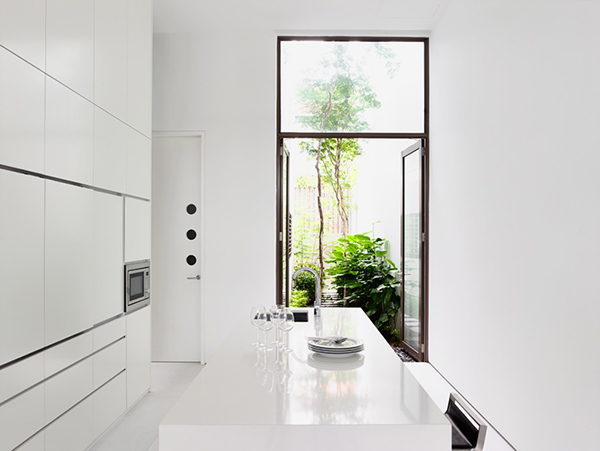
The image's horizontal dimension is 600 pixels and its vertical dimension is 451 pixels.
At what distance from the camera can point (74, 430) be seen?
7.84 feet

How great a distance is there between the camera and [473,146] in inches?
131

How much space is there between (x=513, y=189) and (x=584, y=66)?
81 centimetres

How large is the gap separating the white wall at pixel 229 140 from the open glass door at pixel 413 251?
4.73 feet

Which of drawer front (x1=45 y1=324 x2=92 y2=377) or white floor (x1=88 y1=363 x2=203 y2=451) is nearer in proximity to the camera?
drawer front (x1=45 y1=324 x2=92 y2=377)

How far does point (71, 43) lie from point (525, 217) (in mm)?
2534

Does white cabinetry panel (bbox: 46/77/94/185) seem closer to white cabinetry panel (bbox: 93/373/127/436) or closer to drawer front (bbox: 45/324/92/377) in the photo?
drawer front (bbox: 45/324/92/377)

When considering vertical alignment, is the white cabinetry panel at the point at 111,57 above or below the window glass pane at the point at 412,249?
above

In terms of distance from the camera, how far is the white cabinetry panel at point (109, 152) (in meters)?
2.65

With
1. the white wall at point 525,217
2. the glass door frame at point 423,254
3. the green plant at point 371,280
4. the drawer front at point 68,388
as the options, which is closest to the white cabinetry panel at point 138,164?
the drawer front at point 68,388

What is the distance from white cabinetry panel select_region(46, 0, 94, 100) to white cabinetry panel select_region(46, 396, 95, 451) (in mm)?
1655

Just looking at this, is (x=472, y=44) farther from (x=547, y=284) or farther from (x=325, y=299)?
(x=325, y=299)

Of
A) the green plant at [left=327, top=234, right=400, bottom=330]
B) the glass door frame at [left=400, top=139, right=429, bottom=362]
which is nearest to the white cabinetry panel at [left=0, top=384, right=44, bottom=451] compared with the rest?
the glass door frame at [left=400, top=139, right=429, bottom=362]

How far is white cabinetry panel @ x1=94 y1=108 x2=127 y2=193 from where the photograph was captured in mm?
2654

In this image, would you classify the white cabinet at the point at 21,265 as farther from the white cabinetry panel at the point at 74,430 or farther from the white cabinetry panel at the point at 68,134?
the white cabinetry panel at the point at 74,430
